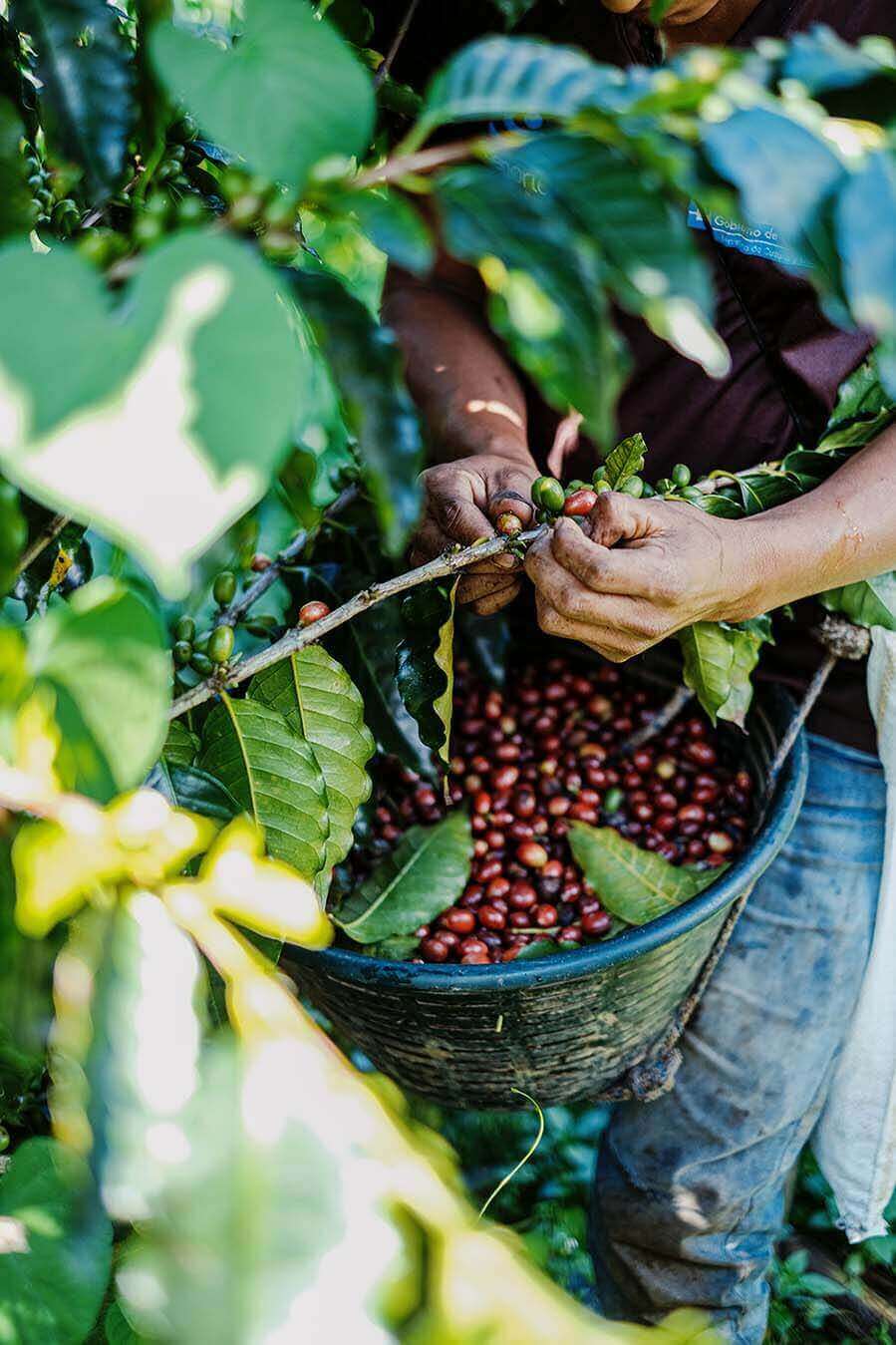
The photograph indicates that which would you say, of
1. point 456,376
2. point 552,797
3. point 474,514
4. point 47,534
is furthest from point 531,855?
point 47,534

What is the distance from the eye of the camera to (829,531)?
1.27 meters

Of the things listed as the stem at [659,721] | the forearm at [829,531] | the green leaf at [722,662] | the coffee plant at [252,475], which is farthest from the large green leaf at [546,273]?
the stem at [659,721]

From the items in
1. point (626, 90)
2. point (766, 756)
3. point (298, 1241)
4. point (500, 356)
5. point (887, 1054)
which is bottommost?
point (887, 1054)

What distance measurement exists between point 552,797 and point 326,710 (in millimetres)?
Answer: 523

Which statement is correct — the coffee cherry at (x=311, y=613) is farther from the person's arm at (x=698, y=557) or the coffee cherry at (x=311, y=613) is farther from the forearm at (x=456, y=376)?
the forearm at (x=456, y=376)

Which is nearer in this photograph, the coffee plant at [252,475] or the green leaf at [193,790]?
the coffee plant at [252,475]

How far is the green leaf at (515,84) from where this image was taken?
0.48 m

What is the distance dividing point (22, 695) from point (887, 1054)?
1.64 meters

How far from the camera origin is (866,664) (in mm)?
1643

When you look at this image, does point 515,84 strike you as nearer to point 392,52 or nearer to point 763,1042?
point 392,52

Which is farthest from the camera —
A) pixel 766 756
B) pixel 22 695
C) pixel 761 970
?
pixel 761 970

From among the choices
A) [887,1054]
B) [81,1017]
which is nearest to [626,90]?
[81,1017]

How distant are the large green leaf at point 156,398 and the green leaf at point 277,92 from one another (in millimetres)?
100

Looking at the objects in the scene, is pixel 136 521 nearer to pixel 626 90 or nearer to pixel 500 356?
pixel 626 90
